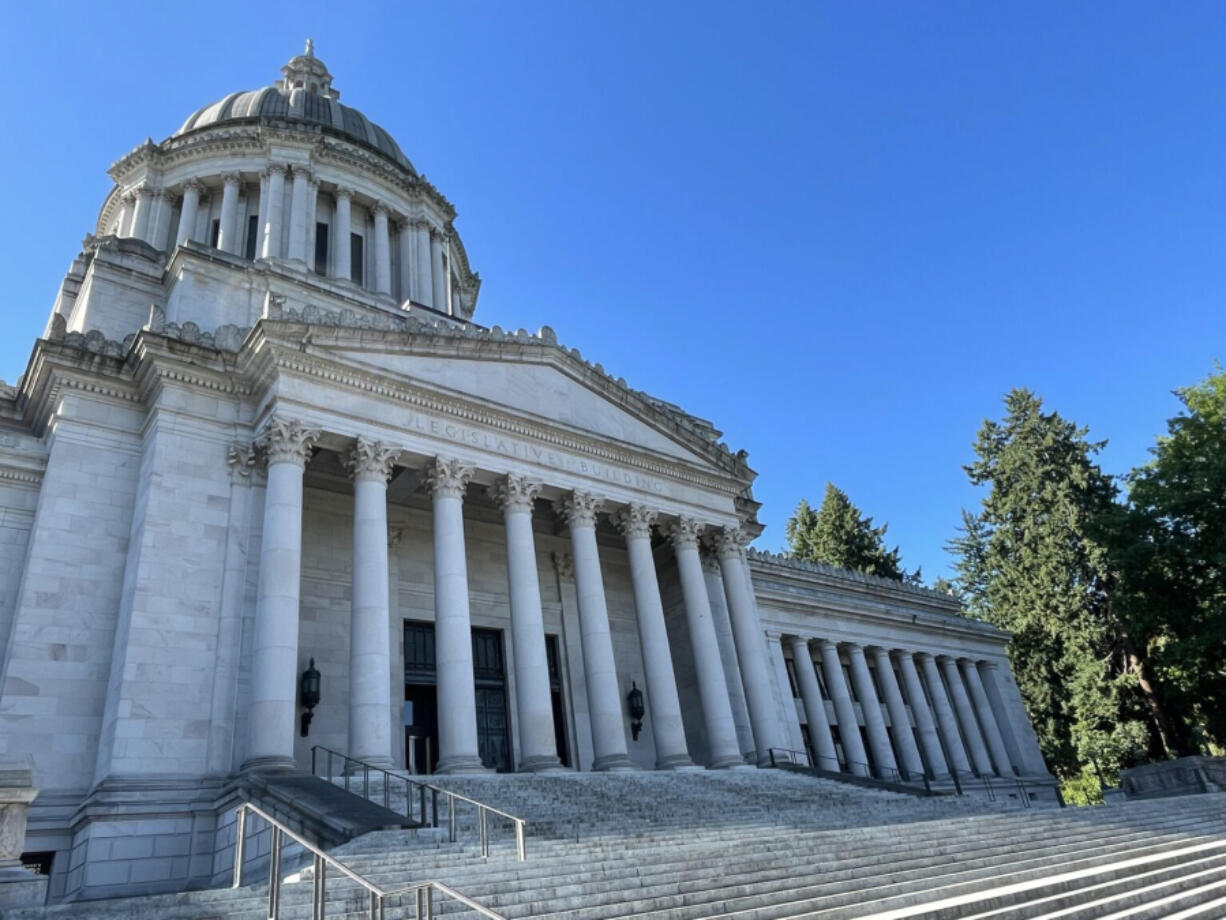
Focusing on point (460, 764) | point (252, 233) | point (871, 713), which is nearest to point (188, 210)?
point (252, 233)

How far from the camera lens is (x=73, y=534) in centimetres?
1825

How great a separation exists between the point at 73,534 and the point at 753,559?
2596 centimetres

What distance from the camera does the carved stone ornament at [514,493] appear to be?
22.5m

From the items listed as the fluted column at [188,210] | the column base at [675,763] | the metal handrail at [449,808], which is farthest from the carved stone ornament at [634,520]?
the fluted column at [188,210]

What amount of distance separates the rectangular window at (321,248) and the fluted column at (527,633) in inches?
784

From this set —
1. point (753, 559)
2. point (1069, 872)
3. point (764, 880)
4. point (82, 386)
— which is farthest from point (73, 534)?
point (753, 559)

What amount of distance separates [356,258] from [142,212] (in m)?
9.15

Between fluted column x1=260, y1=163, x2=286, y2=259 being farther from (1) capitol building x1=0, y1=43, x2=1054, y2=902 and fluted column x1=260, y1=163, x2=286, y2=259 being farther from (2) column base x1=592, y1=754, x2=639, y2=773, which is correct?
(2) column base x1=592, y1=754, x2=639, y2=773

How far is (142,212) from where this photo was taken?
36375mm

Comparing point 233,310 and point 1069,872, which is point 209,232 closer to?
point 233,310

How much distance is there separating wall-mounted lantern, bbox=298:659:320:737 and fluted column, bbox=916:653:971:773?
97.3 ft

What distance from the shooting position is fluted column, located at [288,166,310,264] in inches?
1374

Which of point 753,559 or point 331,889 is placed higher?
point 753,559

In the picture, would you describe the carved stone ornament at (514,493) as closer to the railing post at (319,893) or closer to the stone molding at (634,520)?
the stone molding at (634,520)
